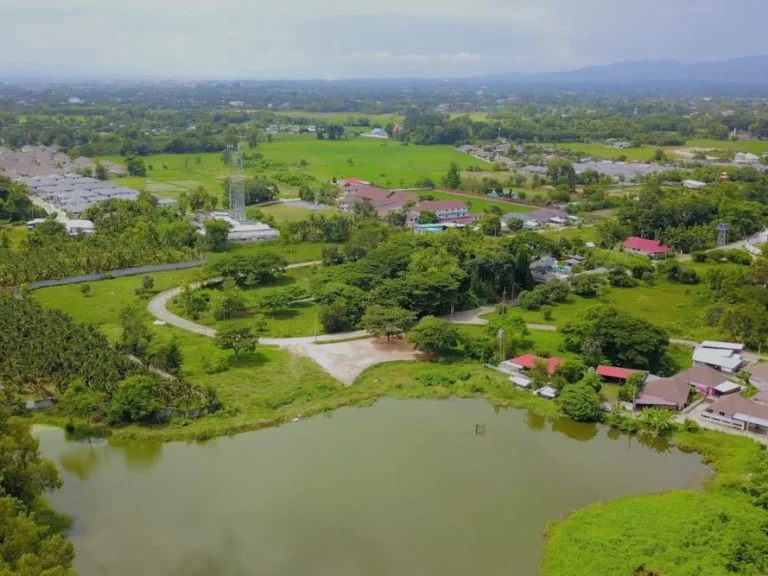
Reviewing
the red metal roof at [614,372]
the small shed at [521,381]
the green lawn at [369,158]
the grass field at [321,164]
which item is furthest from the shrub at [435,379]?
the green lawn at [369,158]

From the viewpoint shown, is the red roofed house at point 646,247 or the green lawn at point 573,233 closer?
the red roofed house at point 646,247

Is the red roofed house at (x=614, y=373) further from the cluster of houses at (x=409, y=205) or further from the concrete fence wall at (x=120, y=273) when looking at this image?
the cluster of houses at (x=409, y=205)

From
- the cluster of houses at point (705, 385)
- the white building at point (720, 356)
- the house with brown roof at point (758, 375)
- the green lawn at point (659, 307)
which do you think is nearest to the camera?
the cluster of houses at point (705, 385)

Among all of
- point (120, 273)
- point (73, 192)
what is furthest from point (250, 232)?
point (73, 192)

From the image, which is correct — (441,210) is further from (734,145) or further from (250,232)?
(734,145)

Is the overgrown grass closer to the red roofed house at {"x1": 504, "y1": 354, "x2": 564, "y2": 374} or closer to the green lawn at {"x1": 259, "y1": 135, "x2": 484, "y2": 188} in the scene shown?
the red roofed house at {"x1": 504, "y1": 354, "x2": 564, "y2": 374}

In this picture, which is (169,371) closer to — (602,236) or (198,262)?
(198,262)

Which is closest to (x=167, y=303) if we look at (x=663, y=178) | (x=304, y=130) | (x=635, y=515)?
(x=635, y=515)

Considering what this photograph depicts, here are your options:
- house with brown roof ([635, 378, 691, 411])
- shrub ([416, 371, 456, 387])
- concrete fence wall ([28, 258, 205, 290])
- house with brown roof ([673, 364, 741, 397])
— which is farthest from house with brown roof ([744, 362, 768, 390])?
concrete fence wall ([28, 258, 205, 290])
